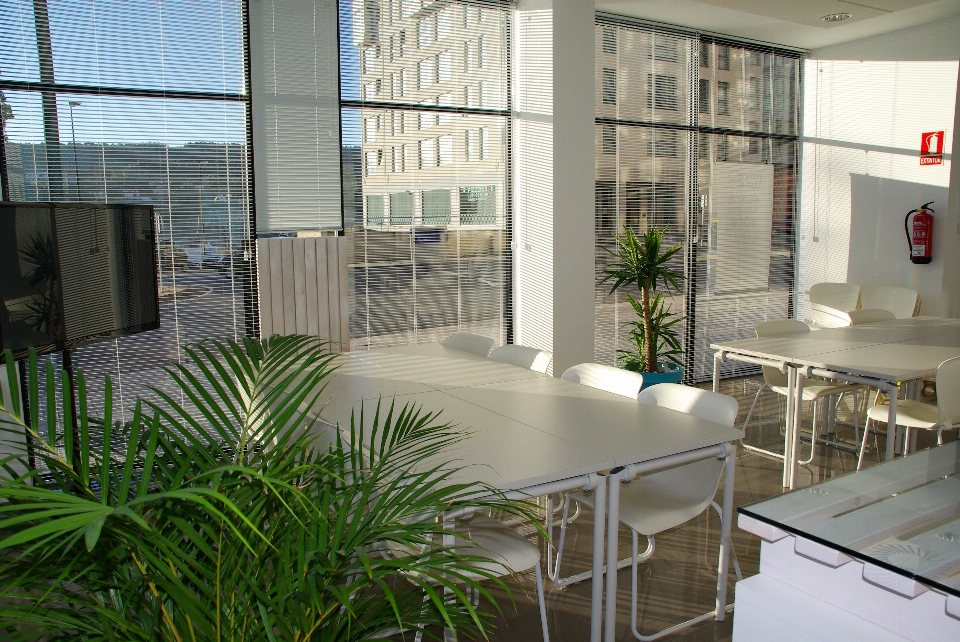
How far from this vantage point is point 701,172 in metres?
6.86

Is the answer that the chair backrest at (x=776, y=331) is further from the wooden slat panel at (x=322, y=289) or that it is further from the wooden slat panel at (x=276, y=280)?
the wooden slat panel at (x=276, y=280)

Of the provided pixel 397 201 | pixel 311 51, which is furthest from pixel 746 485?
pixel 311 51

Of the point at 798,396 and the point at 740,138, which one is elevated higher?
the point at 740,138

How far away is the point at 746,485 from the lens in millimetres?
4371

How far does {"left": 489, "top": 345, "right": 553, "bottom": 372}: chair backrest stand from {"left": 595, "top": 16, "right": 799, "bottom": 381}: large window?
2443 millimetres

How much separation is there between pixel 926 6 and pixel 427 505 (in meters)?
6.49

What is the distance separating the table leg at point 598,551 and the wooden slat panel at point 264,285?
290 centimetres

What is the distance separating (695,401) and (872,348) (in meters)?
2.08

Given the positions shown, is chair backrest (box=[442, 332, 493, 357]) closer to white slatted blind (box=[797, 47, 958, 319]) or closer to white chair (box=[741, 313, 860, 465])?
white chair (box=[741, 313, 860, 465])

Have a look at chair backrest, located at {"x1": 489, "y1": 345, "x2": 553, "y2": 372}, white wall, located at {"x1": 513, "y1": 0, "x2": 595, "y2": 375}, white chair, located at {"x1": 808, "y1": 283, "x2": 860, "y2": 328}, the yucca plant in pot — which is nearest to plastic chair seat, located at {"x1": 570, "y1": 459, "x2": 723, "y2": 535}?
chair backrest, located at {"x1": 489, "y1": 345, "x2": 553, "y2": 372}

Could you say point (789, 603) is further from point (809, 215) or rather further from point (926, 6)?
point (809, 215)

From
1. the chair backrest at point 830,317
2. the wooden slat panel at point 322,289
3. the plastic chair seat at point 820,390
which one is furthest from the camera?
the chair backrest at point 830,317

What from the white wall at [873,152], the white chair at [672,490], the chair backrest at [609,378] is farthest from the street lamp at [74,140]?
the white wall at [873,152]

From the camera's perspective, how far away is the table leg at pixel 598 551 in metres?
2.46
